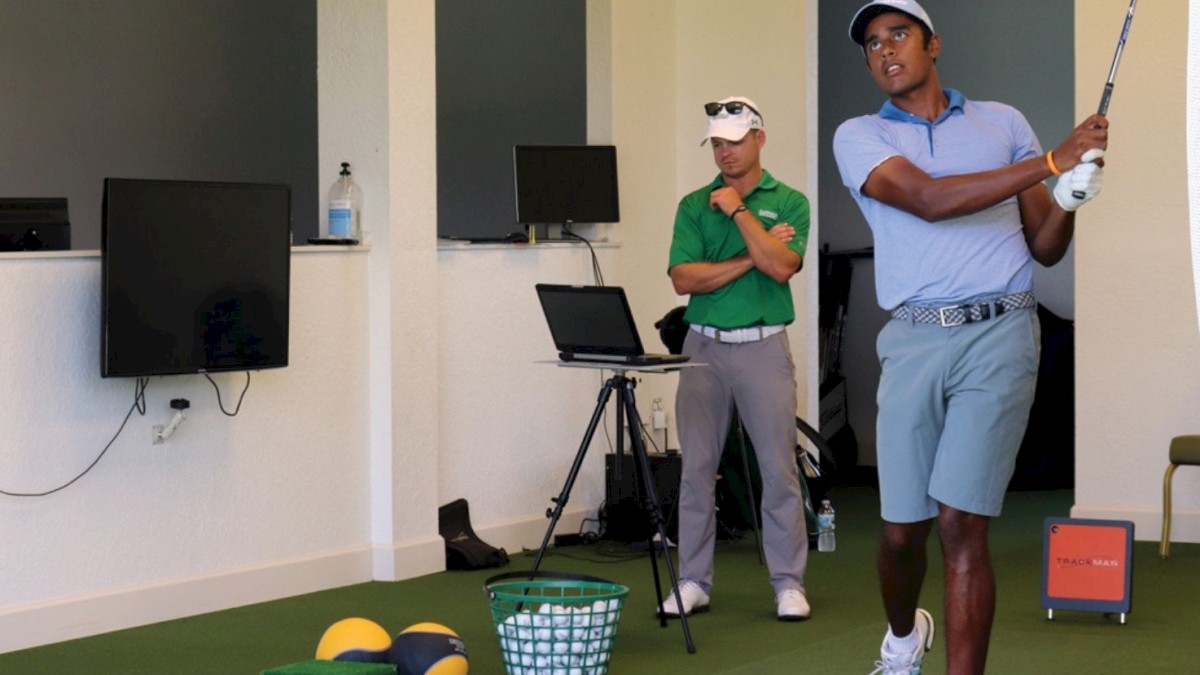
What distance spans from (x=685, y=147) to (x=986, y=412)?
14.9 feet

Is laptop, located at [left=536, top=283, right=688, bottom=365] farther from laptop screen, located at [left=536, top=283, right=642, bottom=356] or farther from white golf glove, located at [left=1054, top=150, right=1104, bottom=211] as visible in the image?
white golf glove, located at [left=1054, top=150, right=1104, bottom=211]

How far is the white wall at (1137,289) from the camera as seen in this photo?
7207 mm

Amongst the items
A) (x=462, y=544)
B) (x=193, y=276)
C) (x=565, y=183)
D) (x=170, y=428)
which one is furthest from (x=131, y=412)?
(x=565, y=183)

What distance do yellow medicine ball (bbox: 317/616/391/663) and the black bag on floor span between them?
2.31 meters

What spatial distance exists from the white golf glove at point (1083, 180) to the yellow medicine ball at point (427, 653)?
6.12 ft

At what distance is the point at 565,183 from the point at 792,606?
7.91 feet

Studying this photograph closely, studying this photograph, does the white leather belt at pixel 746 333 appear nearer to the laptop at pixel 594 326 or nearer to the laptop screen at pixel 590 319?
the laptop at pixel 594 326

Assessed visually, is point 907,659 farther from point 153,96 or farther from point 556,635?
point 153,96

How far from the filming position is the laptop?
16.8 ft

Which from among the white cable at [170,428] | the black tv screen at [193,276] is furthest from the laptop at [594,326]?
the white cable at [170,428]

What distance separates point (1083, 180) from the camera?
3.33 metres

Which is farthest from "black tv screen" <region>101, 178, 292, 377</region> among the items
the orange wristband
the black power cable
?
the orange wristband

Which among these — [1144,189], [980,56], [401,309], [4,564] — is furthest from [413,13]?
[980,56]

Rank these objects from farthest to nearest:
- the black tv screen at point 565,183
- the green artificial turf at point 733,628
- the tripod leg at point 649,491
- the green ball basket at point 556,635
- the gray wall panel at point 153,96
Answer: the gray wall panel at point 153,96, the black tv screen at point 565,183, the tripod leg at point 649,491, the green artificial turf at point 733,628, the green ball basket at point 556,635
